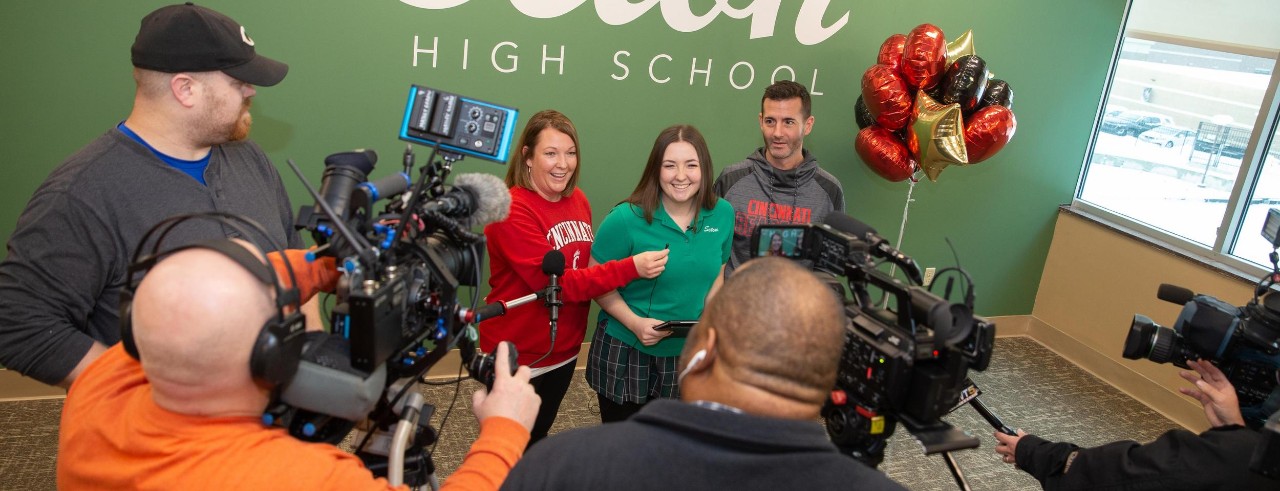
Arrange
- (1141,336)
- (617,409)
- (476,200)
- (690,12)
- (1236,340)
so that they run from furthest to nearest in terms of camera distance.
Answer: (690,12) → (617,409) → (1141,336) → (1236,340) → (476,200)

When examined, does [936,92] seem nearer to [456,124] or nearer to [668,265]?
[668,265]

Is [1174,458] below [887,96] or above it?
below

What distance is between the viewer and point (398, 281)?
1.17 metres

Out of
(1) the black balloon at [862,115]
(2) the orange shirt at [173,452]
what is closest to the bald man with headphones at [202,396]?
(2) the orange shirt at [173,452]

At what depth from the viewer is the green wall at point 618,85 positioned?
106 inches

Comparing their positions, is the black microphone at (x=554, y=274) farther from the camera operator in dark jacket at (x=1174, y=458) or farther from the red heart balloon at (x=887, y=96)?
the red heart balloon at (x=887, y=96)

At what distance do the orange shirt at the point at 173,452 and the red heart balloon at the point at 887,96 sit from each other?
8.27 feet

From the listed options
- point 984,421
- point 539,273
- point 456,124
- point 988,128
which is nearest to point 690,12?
point 988,128

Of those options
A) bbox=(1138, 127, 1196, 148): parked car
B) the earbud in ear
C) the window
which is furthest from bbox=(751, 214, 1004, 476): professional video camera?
bbox=(1138, 127, 1196, 148): parked car

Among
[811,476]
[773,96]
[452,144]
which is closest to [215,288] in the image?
[452,144]

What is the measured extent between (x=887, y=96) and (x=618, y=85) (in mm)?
1136

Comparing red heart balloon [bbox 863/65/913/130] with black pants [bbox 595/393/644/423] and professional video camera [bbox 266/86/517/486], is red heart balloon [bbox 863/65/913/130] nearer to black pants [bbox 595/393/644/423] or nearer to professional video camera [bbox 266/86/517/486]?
black pants [bbox 595/393/644/423]

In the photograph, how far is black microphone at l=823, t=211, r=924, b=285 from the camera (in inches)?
60.2

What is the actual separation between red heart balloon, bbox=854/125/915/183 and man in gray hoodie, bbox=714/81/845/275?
54 cm
